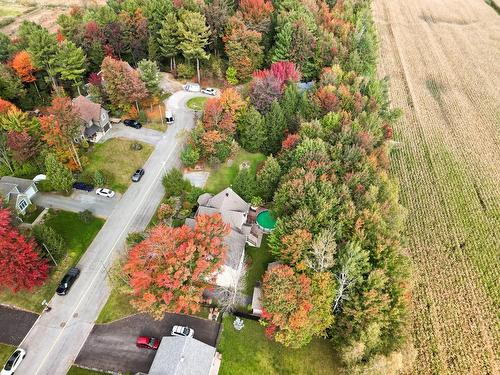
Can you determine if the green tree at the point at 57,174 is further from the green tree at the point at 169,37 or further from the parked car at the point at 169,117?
the green tree at the point at 169,37

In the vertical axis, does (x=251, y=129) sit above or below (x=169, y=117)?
above

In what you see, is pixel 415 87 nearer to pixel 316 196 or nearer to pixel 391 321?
pixel 316 196

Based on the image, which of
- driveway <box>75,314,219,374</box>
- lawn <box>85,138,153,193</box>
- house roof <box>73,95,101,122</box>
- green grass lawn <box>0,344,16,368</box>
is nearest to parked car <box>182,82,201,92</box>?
lawn <box>85,138,153,193</box>

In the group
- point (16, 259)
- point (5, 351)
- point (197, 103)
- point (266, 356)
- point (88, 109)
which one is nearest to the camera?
point (16, 259)

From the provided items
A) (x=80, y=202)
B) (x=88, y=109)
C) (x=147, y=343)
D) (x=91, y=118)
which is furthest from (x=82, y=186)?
(x=147, y=343)

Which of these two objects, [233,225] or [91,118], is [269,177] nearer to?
[233,225]
